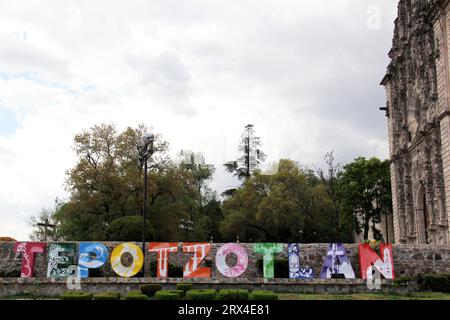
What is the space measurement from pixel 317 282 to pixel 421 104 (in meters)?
18.7

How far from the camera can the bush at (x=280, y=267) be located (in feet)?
71.2

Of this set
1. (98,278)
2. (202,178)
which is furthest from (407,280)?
(202,178)

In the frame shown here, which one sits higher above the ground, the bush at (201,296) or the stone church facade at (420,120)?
the stone church facade at (420,120)

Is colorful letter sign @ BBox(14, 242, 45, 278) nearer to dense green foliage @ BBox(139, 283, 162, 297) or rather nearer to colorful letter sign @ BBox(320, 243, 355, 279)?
dense green foliage @ BBox(139, 283, 162, 297)

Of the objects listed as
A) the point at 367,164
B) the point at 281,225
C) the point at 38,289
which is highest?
the point at 367,164

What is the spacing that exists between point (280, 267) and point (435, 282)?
6.45 metres

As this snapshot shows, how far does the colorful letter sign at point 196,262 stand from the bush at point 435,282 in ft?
30.1

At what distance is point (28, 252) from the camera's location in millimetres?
21438

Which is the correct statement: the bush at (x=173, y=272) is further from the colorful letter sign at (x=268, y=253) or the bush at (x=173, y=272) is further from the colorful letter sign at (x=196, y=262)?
the colorful letter sign at (x=268, y=253)

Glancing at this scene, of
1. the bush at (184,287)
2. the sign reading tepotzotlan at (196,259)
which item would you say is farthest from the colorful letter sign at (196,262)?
the bush at (184,287)

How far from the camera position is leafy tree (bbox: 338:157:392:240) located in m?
50.3

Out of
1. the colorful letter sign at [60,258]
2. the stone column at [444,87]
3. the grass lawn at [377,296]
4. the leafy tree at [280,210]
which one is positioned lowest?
the grass lawn at [377,296]
